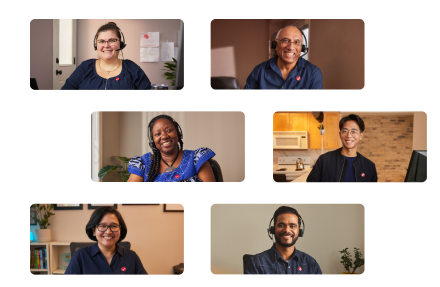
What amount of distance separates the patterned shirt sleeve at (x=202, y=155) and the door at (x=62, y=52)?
0.59m

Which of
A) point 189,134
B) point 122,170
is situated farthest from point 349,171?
point 122,170

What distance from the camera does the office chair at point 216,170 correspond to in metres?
1.49

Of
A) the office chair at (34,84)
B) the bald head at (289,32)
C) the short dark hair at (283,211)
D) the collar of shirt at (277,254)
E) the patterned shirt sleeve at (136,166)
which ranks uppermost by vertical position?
the bald head at (289,32)

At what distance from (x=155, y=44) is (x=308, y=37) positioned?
59cm

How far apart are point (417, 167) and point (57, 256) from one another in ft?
4.73

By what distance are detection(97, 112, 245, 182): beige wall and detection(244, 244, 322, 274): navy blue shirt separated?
0.35 metres

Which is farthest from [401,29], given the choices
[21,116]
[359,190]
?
[21,116]

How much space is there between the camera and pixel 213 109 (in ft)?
4.99

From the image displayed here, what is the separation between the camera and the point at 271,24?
152cm

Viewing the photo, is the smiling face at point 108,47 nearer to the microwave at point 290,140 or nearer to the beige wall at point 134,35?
the beige wall at point 134,35

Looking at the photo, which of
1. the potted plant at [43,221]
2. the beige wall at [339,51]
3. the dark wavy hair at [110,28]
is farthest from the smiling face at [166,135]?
the beige wall at [339,51]
